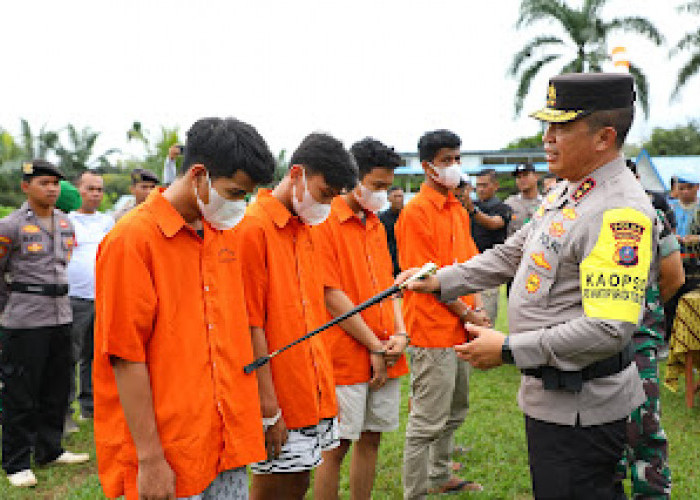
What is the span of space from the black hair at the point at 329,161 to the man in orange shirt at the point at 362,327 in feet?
1.75

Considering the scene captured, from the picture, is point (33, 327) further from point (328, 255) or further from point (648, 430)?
point (648, 430)

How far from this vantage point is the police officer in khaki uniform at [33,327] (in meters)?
4.34

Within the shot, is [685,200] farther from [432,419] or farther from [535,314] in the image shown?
[535,314]

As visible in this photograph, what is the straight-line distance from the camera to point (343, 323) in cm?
307

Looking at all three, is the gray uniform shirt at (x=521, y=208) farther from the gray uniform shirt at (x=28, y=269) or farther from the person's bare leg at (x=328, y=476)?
the gray uniform shirt at (x=28, y=269)

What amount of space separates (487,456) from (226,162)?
3703 mm

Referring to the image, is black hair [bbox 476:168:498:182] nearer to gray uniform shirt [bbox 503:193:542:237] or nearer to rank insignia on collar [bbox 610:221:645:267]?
gray uniform shirt [bbox 503:193:542:237]

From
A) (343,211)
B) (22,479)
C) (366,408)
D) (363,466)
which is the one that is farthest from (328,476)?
(22,479)

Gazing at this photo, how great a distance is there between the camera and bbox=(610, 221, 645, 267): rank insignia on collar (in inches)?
75.1

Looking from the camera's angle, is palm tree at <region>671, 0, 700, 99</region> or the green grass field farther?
palm tree at <region>671, 0, 700, 99</region>

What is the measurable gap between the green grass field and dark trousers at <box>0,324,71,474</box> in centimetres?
21

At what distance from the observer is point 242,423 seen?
205cm

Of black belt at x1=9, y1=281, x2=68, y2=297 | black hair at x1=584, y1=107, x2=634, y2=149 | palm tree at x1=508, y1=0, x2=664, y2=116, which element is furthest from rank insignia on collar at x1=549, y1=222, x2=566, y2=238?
palm tree at x1=508, y1=0, x2=664, y2=116

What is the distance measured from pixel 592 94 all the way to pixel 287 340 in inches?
62.5
